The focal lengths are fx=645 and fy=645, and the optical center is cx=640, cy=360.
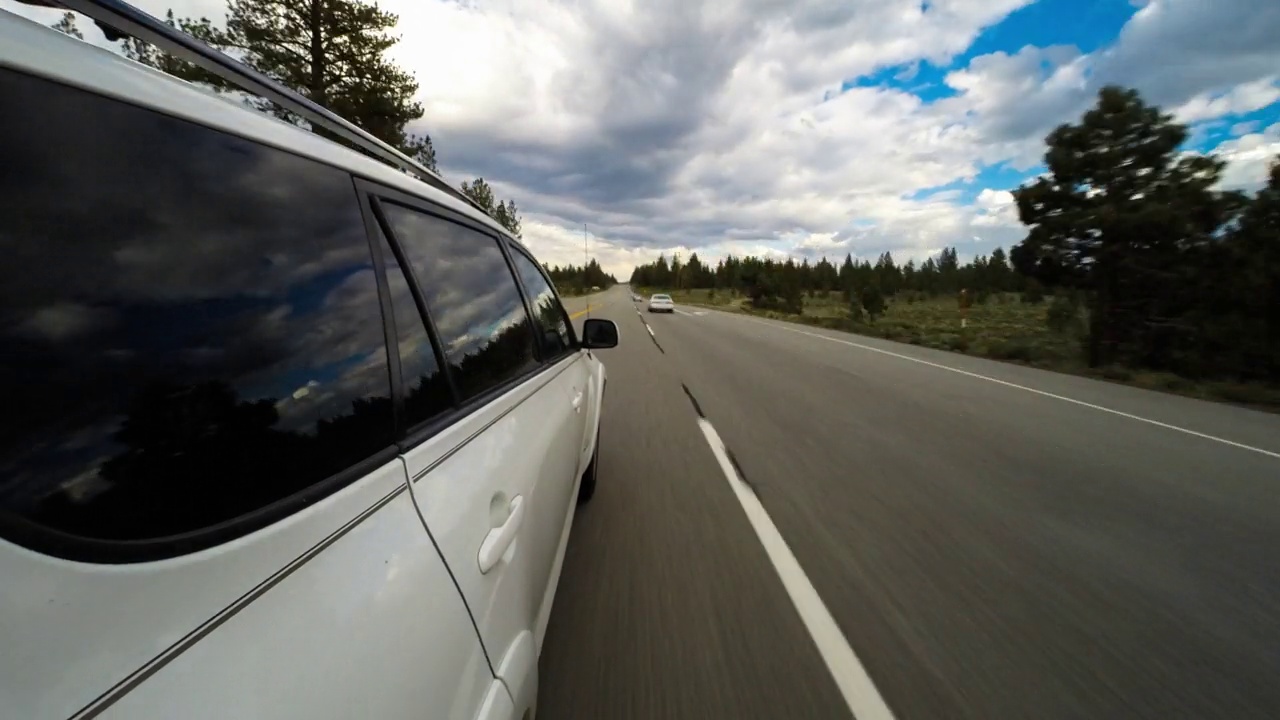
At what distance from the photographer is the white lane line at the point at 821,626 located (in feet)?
8.27

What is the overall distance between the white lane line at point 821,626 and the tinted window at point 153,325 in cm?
218

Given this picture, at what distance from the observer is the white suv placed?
2.54ft

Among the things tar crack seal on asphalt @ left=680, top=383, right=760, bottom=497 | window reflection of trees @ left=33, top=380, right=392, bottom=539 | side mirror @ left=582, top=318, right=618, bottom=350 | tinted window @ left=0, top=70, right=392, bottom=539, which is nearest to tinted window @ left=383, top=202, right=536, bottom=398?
tinted window @ left=0, top=70, right=392, bottom=539

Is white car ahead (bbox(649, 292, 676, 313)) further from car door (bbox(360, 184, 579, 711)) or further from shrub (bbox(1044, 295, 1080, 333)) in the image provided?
car door (bbox(360, 184, 579, 711))

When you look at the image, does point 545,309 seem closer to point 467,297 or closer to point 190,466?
point 467,297

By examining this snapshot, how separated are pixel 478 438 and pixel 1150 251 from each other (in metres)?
19.4

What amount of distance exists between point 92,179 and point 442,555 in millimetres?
901

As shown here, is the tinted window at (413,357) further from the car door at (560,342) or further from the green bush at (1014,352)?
the green bush at (1014,352)

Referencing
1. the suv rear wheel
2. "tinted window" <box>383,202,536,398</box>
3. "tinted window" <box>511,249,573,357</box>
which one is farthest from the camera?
the suv rear wheel

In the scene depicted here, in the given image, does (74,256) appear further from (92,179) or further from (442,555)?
(442,555)

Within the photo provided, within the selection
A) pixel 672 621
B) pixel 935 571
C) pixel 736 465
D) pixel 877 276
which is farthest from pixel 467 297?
pixel 877 276

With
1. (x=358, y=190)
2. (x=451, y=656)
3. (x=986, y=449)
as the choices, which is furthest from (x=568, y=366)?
(x=986, y=449)

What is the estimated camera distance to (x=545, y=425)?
2.79 meters

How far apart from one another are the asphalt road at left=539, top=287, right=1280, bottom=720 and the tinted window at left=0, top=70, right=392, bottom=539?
1832 millimetres
